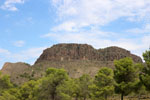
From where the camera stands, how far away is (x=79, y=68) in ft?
557

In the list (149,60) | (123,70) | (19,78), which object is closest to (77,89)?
(123,70)

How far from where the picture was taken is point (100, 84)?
40844mm

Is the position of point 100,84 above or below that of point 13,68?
below

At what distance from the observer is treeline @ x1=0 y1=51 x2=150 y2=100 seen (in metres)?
30.2

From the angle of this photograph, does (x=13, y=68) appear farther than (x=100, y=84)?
Yes

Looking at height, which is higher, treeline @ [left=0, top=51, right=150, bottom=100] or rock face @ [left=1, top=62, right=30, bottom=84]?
rock face @ [left=1, top=62, right=30, bottom=84]

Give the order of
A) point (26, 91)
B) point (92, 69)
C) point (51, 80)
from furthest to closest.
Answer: point (92, 69), point (26, 91), point (51, 80)

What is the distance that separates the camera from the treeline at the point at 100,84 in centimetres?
3017

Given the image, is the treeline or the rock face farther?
the rock face

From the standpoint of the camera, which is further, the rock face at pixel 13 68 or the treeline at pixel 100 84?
the rock face at pixel 13 68

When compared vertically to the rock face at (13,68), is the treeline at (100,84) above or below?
below

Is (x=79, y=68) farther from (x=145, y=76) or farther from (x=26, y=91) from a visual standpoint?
(x=145, y=76)

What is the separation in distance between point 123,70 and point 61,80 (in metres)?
14.0

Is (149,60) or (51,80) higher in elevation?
(149,60)
